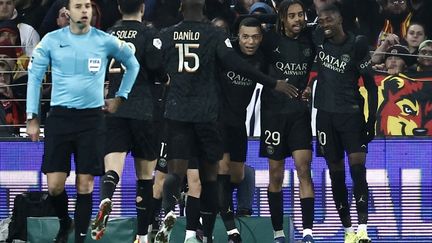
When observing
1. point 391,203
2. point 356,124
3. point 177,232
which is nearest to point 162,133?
point 177,232

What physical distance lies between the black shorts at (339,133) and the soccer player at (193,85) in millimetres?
1396

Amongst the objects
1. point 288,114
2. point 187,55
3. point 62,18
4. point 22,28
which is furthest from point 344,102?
point 22,28

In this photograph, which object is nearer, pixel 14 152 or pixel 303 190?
pixel 303 190

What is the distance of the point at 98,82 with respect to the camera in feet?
44.6

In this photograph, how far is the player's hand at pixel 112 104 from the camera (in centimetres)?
1384

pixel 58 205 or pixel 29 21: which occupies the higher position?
pixel 29 21

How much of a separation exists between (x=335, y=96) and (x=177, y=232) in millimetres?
2208

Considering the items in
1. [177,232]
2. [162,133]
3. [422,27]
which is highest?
[422,27]

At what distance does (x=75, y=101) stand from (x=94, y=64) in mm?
390

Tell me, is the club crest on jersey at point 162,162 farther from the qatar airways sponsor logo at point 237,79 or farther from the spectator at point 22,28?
the spectator at point 22,28

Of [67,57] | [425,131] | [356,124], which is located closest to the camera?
[67,57]

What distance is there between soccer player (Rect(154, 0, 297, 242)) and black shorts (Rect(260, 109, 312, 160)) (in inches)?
47.9

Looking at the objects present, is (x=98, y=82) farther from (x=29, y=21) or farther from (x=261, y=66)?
(x=29, y=21)

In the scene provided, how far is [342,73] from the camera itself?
15.3 metres
